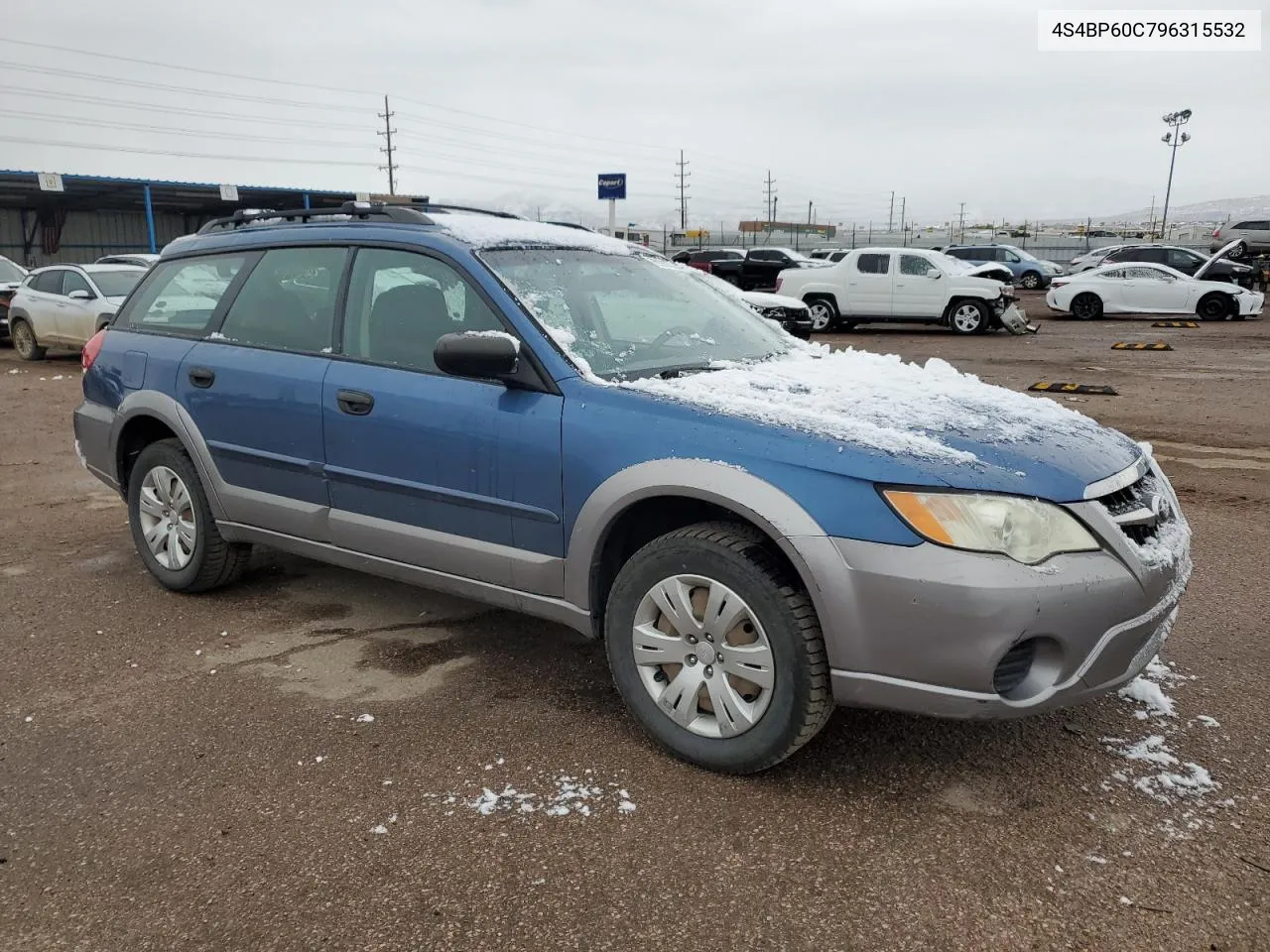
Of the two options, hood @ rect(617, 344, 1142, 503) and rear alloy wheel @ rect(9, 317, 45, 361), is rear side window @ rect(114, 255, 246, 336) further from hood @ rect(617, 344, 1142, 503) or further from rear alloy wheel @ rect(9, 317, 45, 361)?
rear alloy wheel @ rect(9, 317, 45, 361)

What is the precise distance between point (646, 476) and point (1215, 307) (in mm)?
21842

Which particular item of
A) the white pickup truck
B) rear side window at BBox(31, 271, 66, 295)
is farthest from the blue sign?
rear side window at BBox(31, 271, 66, 295)

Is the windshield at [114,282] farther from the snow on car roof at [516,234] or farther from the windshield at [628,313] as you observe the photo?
the windshield at [628,313]

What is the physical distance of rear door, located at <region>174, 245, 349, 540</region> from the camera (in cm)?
384

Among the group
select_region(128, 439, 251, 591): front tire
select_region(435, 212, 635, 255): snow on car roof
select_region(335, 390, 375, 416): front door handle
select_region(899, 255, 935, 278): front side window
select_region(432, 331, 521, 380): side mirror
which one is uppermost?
select_region(435, 212, 635, 255): snow on car roof

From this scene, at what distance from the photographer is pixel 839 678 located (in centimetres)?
267

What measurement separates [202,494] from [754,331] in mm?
2521

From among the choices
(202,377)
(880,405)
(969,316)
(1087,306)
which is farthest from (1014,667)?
(1087,306)

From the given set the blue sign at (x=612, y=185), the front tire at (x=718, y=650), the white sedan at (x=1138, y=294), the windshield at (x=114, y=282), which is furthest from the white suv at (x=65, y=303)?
the white sedan at (x=1138, y=294)

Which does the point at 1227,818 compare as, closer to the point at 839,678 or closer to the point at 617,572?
the point at 839,678

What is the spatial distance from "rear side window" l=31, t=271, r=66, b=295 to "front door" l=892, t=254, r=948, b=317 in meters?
14.1

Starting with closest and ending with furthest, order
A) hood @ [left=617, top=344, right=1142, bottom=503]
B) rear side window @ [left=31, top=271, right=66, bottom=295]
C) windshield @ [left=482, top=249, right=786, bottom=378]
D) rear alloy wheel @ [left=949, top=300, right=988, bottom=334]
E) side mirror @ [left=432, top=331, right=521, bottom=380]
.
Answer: hood @ [left=617, top=344, right=1142, bottom=503] < side mirror @ [left=432, top=331, right=521, bottom=380] < windshield @ [left=482, top=249, right=786, bottom=378] < rear side window @ [left=31, top=271, right=66, bottom=295] < rear alloy wheel @ [left=949, top=300, right=988, bottom=334]

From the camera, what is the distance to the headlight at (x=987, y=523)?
2547mm

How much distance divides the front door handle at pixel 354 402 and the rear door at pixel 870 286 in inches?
649
